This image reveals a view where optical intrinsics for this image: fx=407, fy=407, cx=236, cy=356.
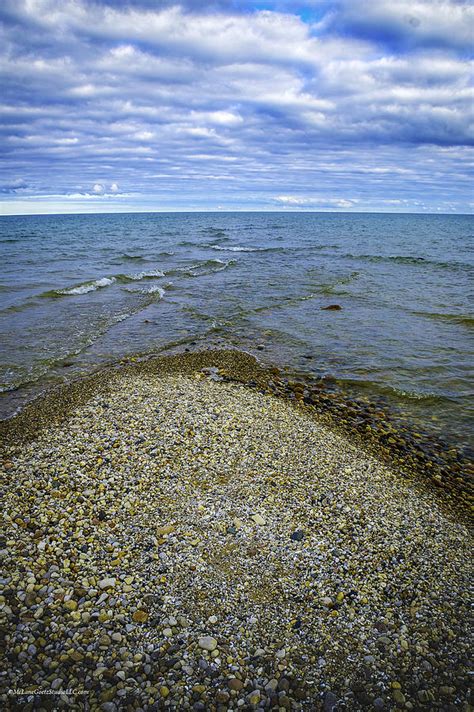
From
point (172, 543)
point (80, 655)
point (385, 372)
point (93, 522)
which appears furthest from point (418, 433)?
point (80, 655)

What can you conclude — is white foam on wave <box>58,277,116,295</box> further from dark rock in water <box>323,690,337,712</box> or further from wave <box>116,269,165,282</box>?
dark rock in water <box>323,690,337,712</box>

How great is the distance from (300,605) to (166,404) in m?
5.86

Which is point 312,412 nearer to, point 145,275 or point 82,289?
point 82,289

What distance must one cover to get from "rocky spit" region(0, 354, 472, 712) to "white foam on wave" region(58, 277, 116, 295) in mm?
17774

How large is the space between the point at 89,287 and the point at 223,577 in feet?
77.3

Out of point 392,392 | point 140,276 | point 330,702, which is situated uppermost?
point 140,276

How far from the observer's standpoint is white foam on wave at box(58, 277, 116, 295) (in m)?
24.6

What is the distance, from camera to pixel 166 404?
10.0 metres

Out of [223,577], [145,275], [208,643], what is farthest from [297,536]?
[145,275]

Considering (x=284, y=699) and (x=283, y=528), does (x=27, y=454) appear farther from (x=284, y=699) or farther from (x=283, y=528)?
(x=284, y=699)

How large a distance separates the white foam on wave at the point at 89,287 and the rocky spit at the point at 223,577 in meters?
17.8

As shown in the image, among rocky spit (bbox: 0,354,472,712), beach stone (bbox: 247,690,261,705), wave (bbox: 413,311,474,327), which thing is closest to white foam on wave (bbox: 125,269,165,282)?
wave (bbox: 413,311,474,327)

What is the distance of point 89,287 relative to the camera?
25.9m

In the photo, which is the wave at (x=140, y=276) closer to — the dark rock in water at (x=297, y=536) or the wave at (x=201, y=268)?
the wave at (x=201, y=268)
